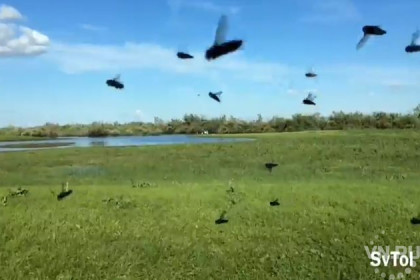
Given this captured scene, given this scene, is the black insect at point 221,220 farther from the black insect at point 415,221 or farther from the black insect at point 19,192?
the black insect at point 19,192

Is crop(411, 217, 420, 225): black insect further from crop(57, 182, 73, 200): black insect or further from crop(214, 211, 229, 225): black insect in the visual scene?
crop(57, 182, 73, 200): black insect

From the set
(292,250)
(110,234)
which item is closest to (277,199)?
(292,250)

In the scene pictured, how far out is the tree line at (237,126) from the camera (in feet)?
148

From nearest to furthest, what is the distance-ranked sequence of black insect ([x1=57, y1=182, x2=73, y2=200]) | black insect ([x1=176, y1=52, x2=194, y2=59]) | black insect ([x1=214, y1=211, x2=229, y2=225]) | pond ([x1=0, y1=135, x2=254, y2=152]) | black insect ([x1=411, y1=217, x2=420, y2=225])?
black insect ([x1=176, y1=52, x2=194, y2=59]) < black insect ([x1=411, y1=217, x2=420, y2=225]) < black insect ([x1=214, y1=211, x2=229, y2=225]) < black insect ([x1=57, y1=182, x2=73, y2=200]) < pond ([x1=0, y1=135, x2=254, y2=152])

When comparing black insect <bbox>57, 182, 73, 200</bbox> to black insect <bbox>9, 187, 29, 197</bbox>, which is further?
black insect <bbox>9, 187, 29, 197</bbox>

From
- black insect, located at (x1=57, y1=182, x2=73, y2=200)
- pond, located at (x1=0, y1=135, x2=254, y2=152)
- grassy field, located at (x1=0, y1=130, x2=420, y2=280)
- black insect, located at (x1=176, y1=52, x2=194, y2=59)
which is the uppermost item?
black insect, located at (x1=176, y1=52, x2=194, y2=59)

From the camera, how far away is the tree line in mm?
45062

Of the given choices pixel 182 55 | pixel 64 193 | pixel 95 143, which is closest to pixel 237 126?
pixel 95 143

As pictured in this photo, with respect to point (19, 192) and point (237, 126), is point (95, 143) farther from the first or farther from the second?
point (19, 192)

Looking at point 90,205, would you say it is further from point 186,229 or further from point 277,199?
point 277,199

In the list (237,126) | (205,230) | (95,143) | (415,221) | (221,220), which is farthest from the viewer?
(237,126)

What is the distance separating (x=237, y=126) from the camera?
172 ft

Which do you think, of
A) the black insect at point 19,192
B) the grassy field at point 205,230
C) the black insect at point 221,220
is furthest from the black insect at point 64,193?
the black insect at point 221,220

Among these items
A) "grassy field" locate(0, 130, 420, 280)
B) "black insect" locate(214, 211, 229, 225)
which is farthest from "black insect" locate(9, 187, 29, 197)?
"black insect" locate(214, 211, 229, 225)
